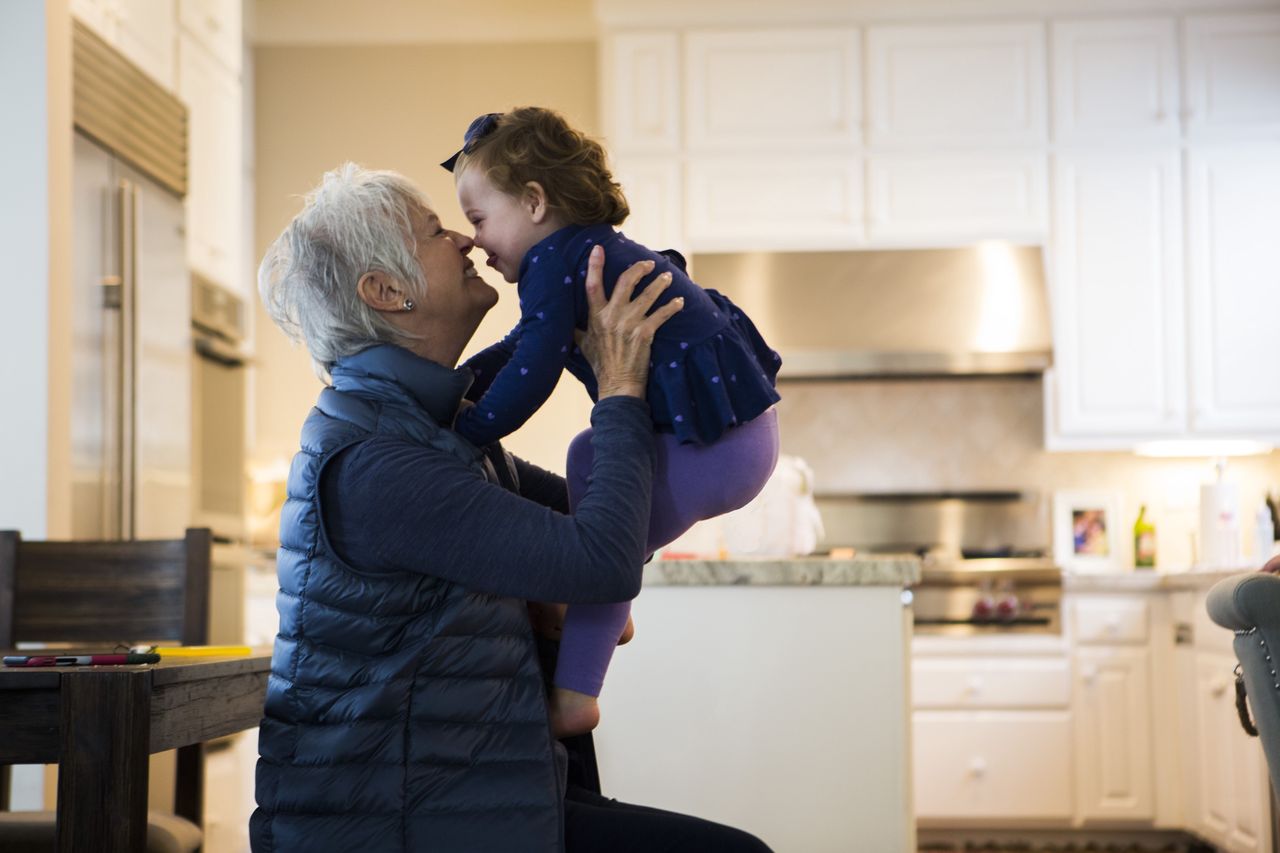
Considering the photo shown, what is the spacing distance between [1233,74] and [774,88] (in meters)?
1.64

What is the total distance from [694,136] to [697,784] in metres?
3.12

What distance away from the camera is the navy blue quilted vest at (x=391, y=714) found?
118 cm

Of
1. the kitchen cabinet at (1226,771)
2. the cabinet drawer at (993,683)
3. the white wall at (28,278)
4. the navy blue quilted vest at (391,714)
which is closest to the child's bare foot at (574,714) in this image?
the navy blue quilted vest at (391,714)

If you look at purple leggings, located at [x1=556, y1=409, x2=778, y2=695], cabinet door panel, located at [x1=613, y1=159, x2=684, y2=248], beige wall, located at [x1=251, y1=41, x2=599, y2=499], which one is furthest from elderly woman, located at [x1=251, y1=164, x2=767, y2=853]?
beige wall, located at [x1=251, y1=41, x2=599, y2=499]

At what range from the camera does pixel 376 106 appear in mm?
5750

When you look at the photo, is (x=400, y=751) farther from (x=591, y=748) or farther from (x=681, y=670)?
(x=681, y=670)

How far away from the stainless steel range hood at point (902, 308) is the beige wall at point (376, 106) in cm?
124

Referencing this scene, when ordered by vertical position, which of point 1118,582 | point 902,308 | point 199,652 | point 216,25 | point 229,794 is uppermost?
point 216,25

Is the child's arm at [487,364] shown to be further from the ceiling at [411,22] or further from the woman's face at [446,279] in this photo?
the ceiling at [411,22]

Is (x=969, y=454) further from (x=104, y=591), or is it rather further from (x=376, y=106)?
(x=104, y=591)

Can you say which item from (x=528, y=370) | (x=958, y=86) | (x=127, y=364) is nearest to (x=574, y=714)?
(x=528, y=370)

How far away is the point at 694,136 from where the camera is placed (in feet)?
16.5

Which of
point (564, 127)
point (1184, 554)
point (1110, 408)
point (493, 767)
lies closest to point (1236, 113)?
point (1110, 408)

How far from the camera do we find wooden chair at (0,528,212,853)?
2164mm
